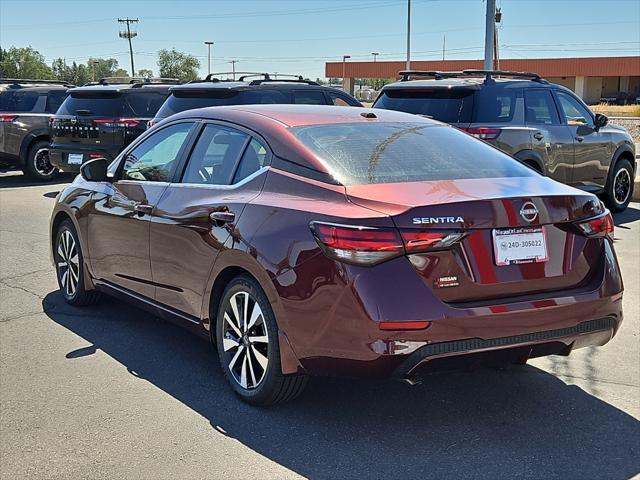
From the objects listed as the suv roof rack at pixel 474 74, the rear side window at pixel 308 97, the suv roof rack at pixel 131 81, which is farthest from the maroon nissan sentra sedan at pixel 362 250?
the suv roof rack at pixel 131 81

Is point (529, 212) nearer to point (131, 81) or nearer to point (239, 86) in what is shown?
point (239, 86)

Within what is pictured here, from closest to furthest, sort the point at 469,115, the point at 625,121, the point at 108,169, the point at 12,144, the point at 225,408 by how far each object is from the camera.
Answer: the point at 225,408 → the point at 108,169 → the point at 469,115 → the point at 12,144 → the point at 625,121

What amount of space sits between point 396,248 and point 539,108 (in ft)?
22.6

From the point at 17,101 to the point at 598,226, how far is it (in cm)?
1411

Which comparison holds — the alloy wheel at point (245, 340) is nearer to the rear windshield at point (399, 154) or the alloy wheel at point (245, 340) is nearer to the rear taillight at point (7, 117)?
the rear windshield at point (399, 154)

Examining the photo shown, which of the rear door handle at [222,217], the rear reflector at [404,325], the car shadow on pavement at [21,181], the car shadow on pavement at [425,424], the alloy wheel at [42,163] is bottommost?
the car shadow on pavement at [21,181]

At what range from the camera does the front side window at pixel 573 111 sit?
408 inches

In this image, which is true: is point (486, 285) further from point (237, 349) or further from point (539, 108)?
point (539, 108)

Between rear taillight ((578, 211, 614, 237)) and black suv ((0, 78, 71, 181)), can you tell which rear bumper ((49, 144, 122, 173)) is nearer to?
black suv ((0, 78, 71, 181))

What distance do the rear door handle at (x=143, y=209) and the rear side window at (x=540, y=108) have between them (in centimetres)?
582

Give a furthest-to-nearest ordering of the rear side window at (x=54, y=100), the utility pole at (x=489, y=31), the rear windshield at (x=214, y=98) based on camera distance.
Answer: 1. the utility pole at (x=489, y=31)
2. the rear side window at (x=54, y=100)
3. the rear windshield at (x=214, y=98)

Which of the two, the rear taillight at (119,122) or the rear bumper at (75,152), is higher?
the rear taillight at (119,122)

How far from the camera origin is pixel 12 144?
15.3 meters

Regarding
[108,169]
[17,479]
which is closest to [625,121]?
[108,169]
